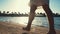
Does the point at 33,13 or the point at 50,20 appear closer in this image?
the point at 50,20

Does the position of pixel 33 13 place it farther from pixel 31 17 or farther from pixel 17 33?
pixel 17 33

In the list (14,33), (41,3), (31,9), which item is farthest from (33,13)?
(14,33)

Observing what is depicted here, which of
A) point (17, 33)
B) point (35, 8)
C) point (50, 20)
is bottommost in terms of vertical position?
point (17, 33)

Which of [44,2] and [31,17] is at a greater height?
[44,2]

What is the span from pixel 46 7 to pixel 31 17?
64 cm

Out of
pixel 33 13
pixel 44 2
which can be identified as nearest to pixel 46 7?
pixel 44 2

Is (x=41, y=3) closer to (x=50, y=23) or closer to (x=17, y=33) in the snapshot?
(x=50, y=23)

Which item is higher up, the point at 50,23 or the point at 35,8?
the point at 35,8

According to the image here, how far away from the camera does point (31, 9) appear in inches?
224

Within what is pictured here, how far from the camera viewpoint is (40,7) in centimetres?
553

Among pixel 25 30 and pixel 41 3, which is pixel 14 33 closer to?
pixel 25 30

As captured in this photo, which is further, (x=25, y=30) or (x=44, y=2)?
(x=25, y=30)

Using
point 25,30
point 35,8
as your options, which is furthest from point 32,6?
point 25,30

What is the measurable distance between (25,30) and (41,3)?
1.11 meters
